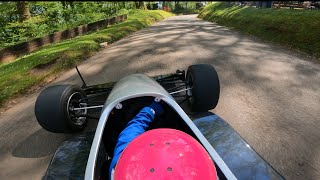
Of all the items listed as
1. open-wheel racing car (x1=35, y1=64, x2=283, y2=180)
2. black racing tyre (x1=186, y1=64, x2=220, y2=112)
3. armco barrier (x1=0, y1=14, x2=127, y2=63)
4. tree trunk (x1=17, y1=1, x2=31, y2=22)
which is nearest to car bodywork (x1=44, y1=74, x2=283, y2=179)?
open-wheel racing car (x1=35, y1=64, x2=283, y2=180)

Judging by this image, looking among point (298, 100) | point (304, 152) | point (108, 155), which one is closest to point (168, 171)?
point (108, 155)

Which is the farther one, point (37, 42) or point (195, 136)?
point (37, 42)

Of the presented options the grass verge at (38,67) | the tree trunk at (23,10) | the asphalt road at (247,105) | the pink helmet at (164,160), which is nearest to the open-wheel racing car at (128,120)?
the pink helmet at (164,160)

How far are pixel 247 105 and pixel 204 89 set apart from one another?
1.31 m

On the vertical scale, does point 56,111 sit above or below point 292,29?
below

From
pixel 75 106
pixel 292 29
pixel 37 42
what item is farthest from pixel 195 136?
pixel 37 42

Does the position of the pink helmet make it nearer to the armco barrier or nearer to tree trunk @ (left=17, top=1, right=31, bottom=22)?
the armco barrier

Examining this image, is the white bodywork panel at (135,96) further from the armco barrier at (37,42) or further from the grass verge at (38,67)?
the armco barrier at (37,42)

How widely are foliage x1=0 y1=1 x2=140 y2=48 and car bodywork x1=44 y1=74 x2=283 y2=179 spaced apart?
10304 mm

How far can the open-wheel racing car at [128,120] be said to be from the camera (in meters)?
2.78

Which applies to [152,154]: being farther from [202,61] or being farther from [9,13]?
[9,13]

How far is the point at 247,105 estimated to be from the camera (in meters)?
5.25

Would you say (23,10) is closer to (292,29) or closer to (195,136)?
(292,29)

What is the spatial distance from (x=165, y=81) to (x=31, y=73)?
440 centimetres
